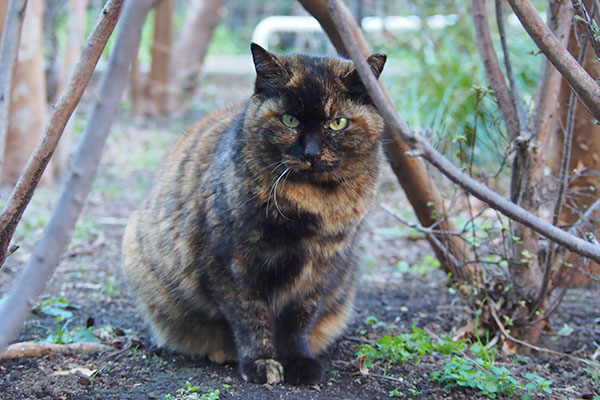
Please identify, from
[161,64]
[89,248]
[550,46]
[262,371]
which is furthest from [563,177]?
[161,64]

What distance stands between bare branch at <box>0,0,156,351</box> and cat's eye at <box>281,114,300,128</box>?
3.75 feet

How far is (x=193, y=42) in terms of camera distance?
8555 millimetres

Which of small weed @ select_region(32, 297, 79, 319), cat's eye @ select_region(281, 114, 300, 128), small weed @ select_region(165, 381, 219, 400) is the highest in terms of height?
cat's eye @ select_region(281, 114, 300, 128)

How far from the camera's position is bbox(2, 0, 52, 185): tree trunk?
17.3 ft

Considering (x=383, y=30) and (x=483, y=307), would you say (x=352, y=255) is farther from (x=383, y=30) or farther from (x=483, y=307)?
(x=383, y=30)

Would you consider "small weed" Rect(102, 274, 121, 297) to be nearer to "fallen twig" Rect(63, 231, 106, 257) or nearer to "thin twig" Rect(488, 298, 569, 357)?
"fallen twig" Rect(63, 231, 106, 257)

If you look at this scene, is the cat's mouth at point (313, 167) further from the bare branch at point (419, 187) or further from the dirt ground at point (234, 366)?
the dirt ground at point (234, 366)

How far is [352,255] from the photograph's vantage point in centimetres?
275

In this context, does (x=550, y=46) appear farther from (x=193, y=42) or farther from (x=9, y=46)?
(x=193, y=42)

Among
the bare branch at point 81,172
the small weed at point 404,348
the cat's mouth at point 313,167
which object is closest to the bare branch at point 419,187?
the small weed at point 404,348

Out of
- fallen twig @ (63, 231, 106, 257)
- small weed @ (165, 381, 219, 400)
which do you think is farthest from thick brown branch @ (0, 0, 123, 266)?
fallen twig @ (63, 231, 106, 257)

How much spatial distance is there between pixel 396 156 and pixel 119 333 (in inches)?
60.2

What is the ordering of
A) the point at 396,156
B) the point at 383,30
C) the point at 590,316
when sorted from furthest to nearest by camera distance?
1. the point at 383,30
2. the point at 590,316
3. the point at 396,156

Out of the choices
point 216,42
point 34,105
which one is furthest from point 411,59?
point 216,42
